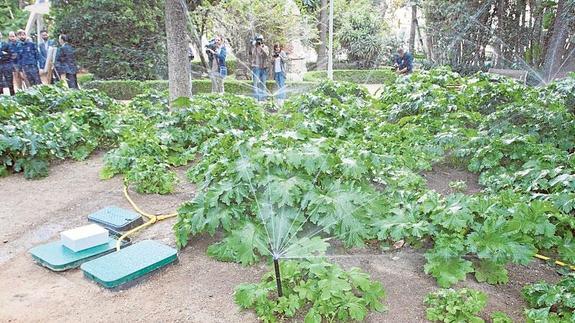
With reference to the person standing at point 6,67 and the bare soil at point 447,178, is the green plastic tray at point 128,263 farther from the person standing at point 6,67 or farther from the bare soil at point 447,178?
the person standing at point 6,67

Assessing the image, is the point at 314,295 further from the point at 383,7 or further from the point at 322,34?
the point at 383,7

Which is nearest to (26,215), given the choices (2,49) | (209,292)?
(209,292)

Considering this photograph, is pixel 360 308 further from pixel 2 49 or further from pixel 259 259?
pixel 2 49

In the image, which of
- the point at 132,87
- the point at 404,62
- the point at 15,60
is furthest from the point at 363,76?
the point at 15,60

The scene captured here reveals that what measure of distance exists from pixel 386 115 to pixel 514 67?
11.7m

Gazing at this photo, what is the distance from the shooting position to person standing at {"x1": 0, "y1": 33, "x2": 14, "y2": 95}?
36.4 feet

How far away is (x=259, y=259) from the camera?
3.34m

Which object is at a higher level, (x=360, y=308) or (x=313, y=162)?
(x=313, y=162)

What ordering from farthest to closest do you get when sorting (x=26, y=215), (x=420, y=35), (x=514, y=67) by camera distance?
1. (x=420, y=35)
2. (x=514, y=67)
3. (x=26, y=215)

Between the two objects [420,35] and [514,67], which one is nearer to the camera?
[514,67]

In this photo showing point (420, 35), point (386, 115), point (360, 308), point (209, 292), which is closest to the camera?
point (360, 308)

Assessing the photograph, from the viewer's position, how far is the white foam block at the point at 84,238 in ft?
11.4

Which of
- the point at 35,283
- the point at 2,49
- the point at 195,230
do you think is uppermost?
the point at 2,49

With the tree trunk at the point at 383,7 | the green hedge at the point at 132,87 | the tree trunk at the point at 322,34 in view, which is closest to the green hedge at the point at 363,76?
the tree trunk at the point at 322,34
